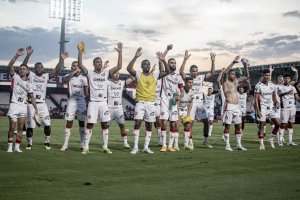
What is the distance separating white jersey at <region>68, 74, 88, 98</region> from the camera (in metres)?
12.2

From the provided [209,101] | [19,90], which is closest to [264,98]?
[19,90]

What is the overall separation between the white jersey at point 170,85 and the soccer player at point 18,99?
4078mm

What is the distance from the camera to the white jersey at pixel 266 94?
13.8 metres

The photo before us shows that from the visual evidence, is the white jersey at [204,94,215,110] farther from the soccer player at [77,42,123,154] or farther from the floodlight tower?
the floodlight tower

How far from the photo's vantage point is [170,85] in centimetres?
1266

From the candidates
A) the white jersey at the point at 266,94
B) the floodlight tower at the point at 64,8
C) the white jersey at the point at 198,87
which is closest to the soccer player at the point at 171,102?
the white jersey at the point at 198,87

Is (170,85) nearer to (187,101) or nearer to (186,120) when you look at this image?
(187,101)

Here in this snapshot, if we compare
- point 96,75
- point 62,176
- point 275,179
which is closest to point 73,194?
point 62,176

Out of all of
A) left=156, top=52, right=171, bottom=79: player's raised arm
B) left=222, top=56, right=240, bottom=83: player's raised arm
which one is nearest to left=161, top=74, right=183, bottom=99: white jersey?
left=156, top=52, right=171, bottom=79: player's raised arm

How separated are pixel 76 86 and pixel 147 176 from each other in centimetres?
579

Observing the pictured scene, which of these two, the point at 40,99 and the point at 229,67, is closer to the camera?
the point at 40,99

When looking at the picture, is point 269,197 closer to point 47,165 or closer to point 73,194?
point 73,194

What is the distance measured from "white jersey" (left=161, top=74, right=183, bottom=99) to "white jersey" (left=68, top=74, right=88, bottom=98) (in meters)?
2.50

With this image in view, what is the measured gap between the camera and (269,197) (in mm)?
5445
